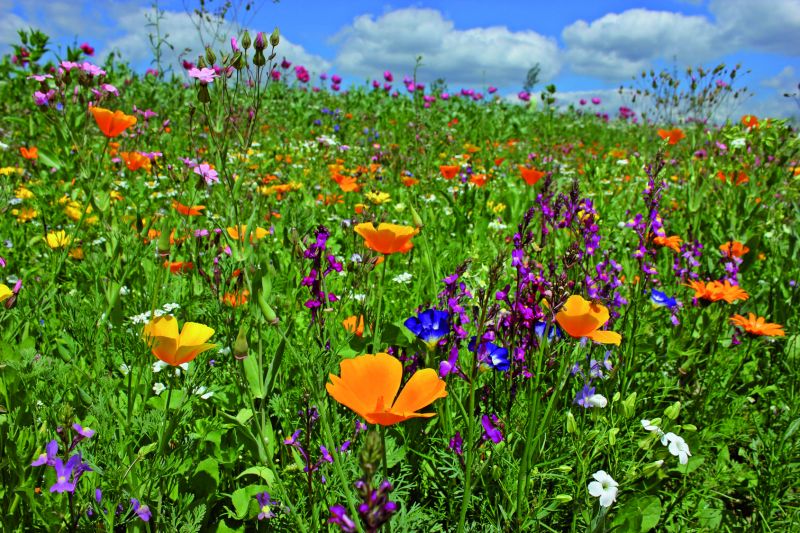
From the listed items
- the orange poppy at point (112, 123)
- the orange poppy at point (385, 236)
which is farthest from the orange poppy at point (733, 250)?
the orange poppy at point (112, 123)

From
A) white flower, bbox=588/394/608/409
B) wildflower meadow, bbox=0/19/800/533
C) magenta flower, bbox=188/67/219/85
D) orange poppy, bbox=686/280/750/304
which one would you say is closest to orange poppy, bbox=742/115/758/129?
wildflower meadow, bbox=0/19/800/533

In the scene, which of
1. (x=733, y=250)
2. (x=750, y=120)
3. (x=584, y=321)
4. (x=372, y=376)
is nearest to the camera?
(x=372, y=376)

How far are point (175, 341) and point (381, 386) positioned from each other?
0.48 meters

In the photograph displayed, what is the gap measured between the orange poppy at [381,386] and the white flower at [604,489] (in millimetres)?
550

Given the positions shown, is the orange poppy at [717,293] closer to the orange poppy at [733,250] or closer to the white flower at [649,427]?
the orange poppy at [733,250]

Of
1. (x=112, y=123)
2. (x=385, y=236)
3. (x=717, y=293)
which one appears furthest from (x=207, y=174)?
(x=717, y=293)

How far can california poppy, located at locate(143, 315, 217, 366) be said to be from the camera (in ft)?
3.62

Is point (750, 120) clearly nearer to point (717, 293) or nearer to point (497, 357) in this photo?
point (717, 293)

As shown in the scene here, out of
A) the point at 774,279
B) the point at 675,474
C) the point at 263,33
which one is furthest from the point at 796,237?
the point at 263,33

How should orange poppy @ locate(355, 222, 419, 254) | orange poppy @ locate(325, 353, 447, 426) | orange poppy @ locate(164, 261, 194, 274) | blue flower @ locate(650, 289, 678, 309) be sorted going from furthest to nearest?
orange poppy @ locate(164, 261, 194, 274) < blue flower @ locate(650, 289, 678, 309) < orange poppy @ locate(355, 222, 419, 254) < orange poppy @ locate(325, 353, 447, 426)

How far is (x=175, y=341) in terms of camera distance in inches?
44.4

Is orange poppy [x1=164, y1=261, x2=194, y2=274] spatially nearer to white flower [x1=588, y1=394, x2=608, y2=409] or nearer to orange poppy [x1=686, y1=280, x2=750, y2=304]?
white flower [x1=588, y1=394, x2=608, y2=409]

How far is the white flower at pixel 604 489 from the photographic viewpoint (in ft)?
3.96

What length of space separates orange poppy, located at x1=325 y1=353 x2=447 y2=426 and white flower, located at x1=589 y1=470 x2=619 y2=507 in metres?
0.55
